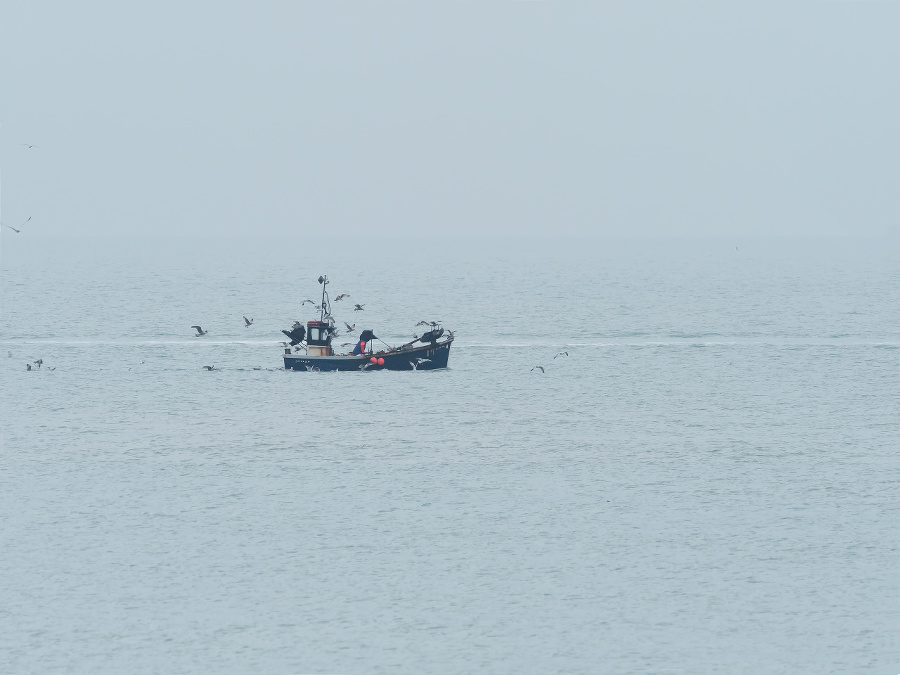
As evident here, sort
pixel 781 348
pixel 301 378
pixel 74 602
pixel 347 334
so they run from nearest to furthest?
pixel 74 602 < pixel 301 378 < pixel 781 348 < pixel 347 334

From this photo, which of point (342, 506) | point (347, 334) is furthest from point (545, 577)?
point (347, 334)

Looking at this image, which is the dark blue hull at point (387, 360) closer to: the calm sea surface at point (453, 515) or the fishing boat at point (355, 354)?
the fishing boat at point (355, 354)

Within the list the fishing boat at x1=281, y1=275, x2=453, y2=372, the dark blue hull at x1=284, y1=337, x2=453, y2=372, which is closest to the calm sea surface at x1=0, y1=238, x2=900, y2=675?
the dark blue hull at x1=284, y1=337, x2=453, y2=372

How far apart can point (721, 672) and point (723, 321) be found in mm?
96996

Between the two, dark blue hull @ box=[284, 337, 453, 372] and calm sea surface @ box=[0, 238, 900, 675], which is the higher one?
dark blue hull @ box=[284, 337, 453, 372]

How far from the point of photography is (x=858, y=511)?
1897 inches

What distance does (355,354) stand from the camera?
8625 cm

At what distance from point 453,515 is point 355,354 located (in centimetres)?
3948

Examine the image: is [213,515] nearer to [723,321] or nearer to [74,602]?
[74,602]

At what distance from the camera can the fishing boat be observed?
8438 centimetres

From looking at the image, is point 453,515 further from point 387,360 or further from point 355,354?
point 355,354

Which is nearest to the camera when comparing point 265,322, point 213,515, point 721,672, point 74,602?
point 721,672

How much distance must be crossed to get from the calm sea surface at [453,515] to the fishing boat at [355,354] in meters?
1.25

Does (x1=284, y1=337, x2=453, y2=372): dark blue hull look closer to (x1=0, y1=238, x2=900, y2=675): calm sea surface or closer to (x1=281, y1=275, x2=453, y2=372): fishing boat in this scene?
(x1=281, y1=275, x2=453, y2=372): fishing boat
